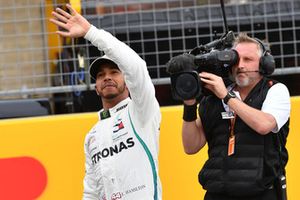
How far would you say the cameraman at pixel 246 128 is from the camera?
3.83 metres

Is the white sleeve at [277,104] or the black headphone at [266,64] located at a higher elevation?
the black headphone at [266,64]

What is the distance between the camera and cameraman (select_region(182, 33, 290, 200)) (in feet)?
12.6

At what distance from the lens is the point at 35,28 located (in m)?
5.35

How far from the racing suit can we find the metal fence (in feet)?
4.10

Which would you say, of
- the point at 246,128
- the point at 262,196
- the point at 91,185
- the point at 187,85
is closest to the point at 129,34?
the point at 91,185

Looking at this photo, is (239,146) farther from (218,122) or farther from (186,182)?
(186,182)

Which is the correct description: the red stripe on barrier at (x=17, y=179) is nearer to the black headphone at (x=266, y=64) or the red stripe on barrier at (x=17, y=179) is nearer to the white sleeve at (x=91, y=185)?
the white sleeve at (x=91, y=185)

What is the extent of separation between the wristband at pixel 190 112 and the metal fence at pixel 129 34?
1312 mm

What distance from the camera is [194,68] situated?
3.91 meters

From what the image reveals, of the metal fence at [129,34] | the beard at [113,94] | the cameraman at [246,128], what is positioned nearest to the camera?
the cameraman at [246,128]

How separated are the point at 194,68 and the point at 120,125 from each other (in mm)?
584

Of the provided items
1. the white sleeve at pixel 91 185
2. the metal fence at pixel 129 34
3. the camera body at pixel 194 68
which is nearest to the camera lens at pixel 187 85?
the camera body at pixel 194 68

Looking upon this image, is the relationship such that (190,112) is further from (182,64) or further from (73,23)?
(73,23)

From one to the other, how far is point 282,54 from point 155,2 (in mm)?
1091
